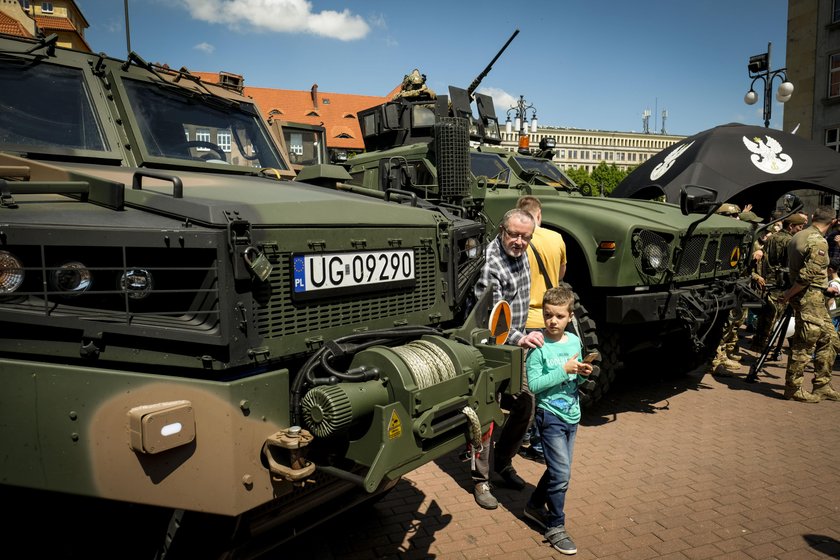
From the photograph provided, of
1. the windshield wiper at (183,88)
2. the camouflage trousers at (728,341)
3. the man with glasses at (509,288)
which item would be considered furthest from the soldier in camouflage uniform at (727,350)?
the windshield wiper at (183,88)

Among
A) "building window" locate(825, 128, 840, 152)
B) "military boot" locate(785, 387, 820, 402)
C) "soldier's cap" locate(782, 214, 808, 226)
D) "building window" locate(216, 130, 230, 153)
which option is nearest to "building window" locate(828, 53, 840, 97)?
"building window" locate(825, 128, 840, 152)

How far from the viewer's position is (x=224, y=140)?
13.8ft

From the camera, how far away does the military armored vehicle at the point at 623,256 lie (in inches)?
200

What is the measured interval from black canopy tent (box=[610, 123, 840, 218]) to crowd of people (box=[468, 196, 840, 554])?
247cm

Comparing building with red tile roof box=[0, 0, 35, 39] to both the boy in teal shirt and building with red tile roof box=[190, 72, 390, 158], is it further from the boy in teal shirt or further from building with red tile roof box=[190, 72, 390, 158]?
the boy in teal shirt

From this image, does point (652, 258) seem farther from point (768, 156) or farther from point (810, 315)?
point (768, 156)

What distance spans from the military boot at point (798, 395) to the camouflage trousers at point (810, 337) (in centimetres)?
4

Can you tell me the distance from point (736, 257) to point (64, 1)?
58.3 metres

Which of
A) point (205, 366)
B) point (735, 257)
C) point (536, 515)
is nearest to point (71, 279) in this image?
point (205, 366)

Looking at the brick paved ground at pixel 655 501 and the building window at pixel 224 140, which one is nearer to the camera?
the brick paved ground at pixel 655 501

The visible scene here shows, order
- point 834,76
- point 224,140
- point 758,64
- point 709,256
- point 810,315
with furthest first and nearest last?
1. point 834,76
2. point 758,64
3. point 810,315
4. point 709,256
5. point 224,140

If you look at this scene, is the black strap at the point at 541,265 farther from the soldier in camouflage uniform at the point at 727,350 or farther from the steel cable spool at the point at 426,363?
the soldier in camouflage uniform at the point at 727,350

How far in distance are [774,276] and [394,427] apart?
6.72 metres

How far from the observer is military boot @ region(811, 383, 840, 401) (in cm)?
629
